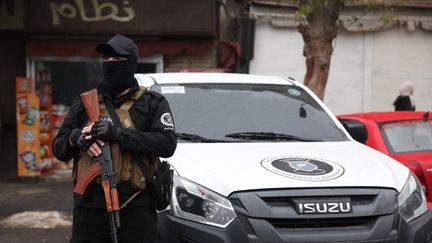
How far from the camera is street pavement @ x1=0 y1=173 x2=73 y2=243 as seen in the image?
20.3ft

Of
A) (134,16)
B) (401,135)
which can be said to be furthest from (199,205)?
(134,16)

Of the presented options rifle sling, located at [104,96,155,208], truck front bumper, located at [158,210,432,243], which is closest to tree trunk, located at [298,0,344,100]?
truck front bumper, located at [158,210,432,243]

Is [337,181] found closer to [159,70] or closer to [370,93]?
[159,70]

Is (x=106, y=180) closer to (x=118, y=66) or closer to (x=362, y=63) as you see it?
(x=118, y=66)

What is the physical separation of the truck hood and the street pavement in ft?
9.73

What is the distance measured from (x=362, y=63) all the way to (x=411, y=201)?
27.3ft

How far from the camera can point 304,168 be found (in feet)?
11.5

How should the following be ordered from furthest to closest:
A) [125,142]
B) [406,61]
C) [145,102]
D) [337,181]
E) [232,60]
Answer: [406,61] < [232,60] < [337,181] < [145,102] < [125,142]

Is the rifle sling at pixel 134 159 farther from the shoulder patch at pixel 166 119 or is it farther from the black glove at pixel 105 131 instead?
the shoulder patch at pixel 166 119

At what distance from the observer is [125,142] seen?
2883 mm

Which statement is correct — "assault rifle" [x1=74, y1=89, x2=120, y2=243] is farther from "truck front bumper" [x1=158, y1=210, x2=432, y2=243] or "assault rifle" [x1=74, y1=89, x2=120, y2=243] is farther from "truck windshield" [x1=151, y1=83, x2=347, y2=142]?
"truck windshield" [x1=151, y1=83, x2=347, y2=142]

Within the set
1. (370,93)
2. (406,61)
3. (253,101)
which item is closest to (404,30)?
(406,61)

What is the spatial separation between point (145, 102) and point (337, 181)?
123 centimetres

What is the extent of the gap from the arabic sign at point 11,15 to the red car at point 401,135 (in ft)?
20.4
